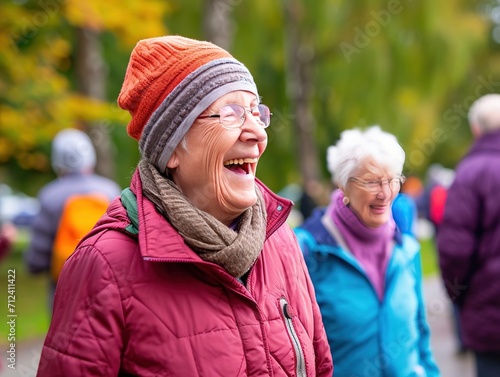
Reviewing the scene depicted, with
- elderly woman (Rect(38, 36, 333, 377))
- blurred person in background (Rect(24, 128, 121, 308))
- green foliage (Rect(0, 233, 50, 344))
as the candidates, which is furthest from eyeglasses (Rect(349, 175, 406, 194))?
green foliage (Rect(0, 233, 50, 344))

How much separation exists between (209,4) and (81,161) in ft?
21.6

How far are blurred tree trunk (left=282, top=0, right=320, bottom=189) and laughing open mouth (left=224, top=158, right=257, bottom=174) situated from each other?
1677 cm

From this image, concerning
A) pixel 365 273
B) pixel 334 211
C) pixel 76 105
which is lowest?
pixel 365 273

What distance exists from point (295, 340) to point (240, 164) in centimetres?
54

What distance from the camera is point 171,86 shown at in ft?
8.36

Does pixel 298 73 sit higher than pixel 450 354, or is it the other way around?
pixel 298 73

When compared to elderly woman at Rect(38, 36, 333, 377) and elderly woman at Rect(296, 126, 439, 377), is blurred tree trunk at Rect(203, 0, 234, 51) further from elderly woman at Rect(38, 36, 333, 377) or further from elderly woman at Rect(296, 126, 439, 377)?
elderly woman at Rect(38, 36, 333, 377)

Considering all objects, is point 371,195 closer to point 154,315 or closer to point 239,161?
point 239,161

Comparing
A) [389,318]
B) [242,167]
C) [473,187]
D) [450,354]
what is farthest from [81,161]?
[450,354]

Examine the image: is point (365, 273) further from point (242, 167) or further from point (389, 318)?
point (242, 167)

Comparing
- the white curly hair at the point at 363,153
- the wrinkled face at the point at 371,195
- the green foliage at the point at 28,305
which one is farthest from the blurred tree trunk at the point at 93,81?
the wrinkled face at the point at 371,195

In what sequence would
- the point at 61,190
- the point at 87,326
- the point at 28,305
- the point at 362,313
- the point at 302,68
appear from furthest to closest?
the point at 302,68, the point at 28,305, the point at 61,190, the point at 362,313, the point at 87,326

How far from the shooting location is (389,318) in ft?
12.6

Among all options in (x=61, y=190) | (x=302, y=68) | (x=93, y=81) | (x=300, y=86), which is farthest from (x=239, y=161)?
(x=302, y=68)
